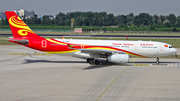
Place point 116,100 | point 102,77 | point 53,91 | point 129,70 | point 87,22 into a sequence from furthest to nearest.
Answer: point 87,22 → point 129,70 → point 102,77 → point 53,91 → point 116,100

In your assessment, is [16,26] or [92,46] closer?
[92,46]

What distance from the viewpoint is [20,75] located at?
83.8 ft

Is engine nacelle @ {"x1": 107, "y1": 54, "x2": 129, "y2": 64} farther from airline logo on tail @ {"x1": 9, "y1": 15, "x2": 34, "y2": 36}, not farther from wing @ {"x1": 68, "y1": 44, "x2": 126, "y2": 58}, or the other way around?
airline logo on tail @ {"x1": 9, "y1": 15, "x2": 34, "y2": 36}

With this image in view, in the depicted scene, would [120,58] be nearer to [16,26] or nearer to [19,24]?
[19,24]

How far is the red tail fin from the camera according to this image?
34250 mm

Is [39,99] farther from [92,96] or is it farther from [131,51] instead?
[131,51]

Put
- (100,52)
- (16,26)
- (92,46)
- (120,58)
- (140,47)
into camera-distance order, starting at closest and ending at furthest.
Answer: (120,58), (100,52), (140,47), (92,46), (16,26)

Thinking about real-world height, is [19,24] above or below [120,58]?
above

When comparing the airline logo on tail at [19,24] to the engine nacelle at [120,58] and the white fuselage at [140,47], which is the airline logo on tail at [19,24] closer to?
the white fuselage at [140,47]

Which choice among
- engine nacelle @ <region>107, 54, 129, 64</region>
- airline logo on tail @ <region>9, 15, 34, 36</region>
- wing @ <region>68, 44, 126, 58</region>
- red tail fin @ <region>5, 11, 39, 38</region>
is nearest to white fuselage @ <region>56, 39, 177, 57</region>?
wing @ <region>68, 44, 126, 58</region>

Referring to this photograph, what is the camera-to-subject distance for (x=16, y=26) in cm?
3441

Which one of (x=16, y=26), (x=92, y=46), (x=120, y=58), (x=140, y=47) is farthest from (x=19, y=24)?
Result: (x=140, y=47)

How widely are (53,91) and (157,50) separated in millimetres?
19528

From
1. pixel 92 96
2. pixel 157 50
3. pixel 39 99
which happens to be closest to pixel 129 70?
pixel 157 50
